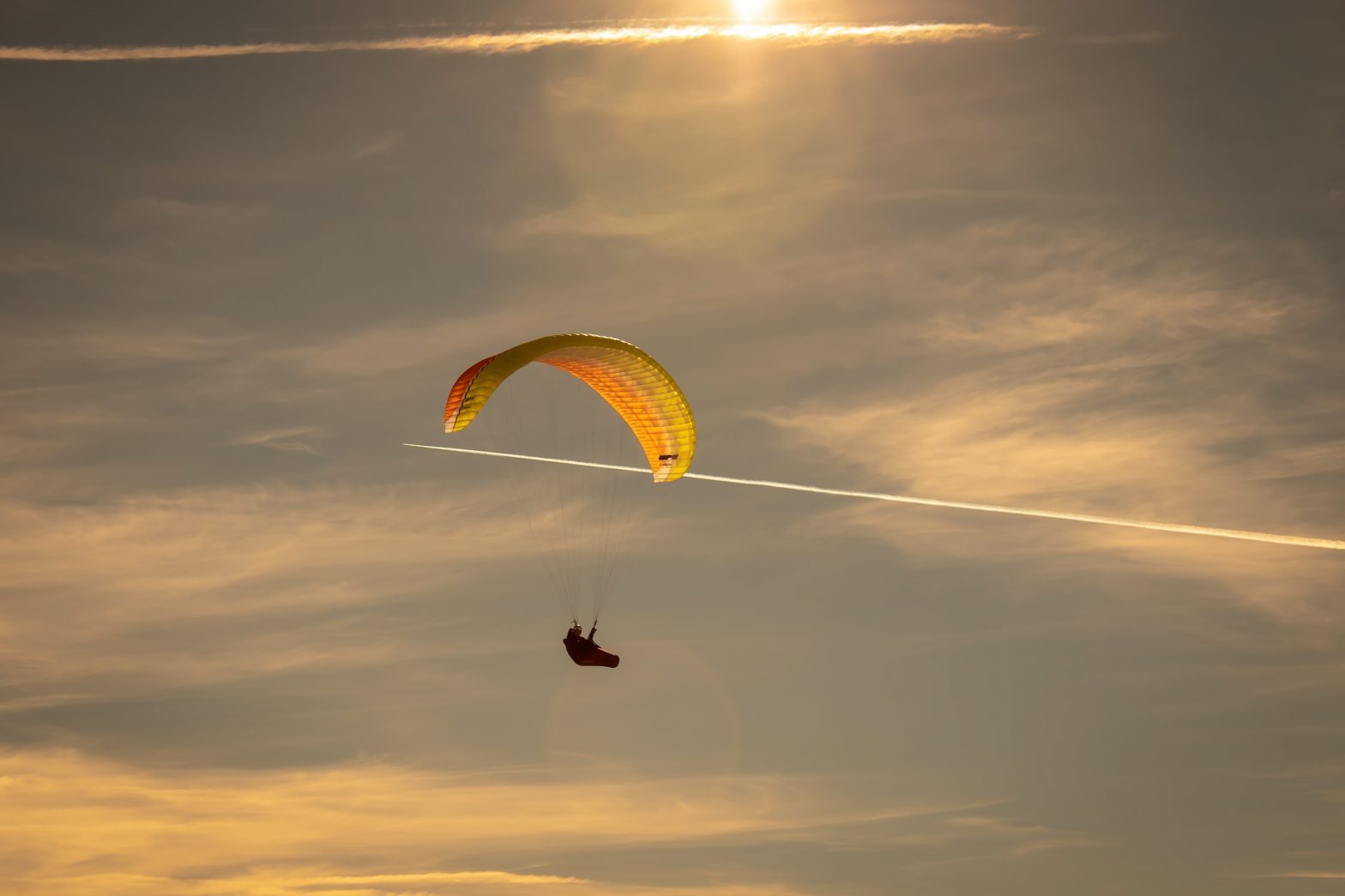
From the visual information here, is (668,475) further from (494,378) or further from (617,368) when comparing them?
(494,378)

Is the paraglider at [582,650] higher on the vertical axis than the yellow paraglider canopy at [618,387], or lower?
lower

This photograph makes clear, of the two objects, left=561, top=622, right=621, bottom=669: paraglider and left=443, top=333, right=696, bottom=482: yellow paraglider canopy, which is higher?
left=443, top=333, right=696, bottom=482: yellow paraglider canopy

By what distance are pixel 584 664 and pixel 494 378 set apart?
13.0 metres

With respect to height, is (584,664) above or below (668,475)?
below

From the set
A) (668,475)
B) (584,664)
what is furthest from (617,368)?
(584,664)

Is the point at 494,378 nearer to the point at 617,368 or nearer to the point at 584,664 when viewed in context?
the point at 617,368

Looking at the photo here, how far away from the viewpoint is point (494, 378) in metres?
68.1

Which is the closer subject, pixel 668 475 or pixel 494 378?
pixel 494 378

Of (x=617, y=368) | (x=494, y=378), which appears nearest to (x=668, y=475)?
(x=617, y=368)

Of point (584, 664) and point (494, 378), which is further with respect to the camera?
point (584, 664)

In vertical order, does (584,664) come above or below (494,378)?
below

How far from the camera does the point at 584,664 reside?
72500mm

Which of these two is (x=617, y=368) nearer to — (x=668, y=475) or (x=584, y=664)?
(x=668, y=475)

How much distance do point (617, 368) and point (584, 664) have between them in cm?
1244
